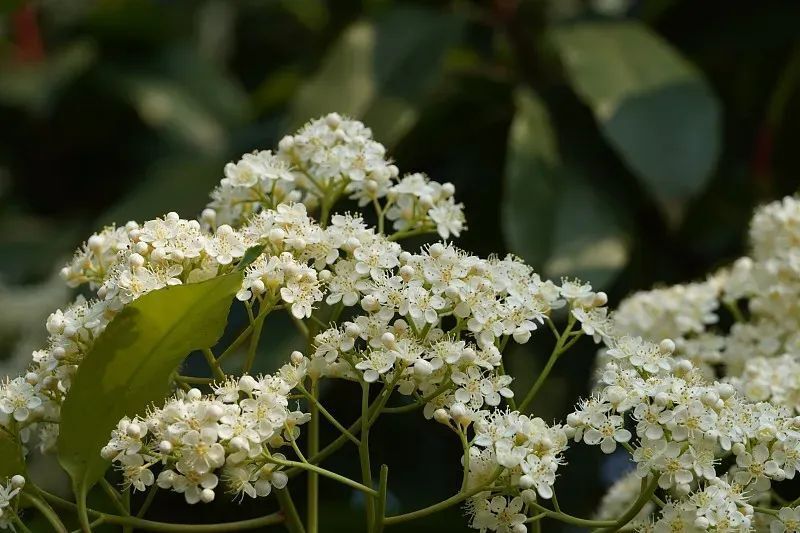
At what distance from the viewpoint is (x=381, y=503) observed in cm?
74

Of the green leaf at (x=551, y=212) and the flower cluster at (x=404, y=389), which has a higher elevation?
the flower cluster at (x=404, y=389)

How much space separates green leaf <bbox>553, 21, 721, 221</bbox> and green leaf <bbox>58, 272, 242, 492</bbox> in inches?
34.1

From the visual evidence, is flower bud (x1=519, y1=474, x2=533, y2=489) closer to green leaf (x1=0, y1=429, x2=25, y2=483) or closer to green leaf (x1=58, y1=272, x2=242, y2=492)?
green leaf (x1=58, y1=272, x2=242, y2=492)

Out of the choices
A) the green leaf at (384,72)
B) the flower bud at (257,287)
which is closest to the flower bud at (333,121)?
the flower bud at (257,287)

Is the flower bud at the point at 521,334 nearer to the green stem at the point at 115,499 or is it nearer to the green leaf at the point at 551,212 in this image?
the green stem at the point at 115,499

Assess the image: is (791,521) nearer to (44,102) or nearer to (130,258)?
(130,258)

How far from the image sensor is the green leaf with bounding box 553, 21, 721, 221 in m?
1.51

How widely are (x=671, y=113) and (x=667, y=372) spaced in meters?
0.85

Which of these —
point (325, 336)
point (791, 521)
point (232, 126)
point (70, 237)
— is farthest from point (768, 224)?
point (232, 126)

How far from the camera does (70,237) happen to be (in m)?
2.12

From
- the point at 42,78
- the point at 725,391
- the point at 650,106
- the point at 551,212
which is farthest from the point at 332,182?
the point at 42,78

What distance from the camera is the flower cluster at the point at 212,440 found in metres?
0.70

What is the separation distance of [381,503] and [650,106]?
103 cm

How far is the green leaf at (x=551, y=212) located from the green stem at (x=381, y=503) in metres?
0.72
